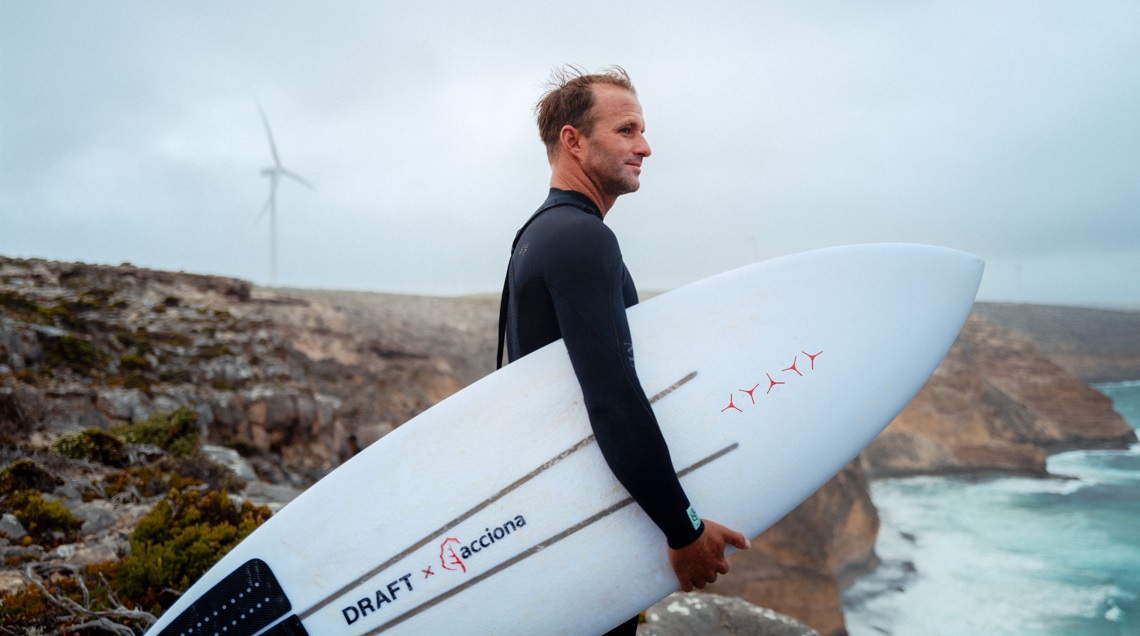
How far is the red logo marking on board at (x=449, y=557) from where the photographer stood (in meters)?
1.65

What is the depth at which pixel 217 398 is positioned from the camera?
A: 9.98 metres

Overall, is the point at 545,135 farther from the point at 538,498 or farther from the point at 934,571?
the point at 934,571

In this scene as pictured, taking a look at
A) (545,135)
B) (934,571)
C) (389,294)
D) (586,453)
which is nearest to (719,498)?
(586,453)

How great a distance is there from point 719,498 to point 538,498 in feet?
1.78

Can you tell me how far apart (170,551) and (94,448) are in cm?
378

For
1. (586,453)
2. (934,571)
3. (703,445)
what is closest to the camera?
(586,453)

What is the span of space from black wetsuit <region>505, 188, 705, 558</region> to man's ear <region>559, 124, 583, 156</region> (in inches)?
13.0

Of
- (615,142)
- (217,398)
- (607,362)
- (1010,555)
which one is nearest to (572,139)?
(615,142)

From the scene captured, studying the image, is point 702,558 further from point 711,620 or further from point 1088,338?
point 1088,338

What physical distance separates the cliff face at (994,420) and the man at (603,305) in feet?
104

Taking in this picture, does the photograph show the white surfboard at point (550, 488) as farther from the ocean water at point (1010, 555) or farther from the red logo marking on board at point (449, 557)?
the ocean water at point (1010, 555)

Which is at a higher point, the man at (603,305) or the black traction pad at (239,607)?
the man at (603,305)

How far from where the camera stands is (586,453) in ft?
5.32

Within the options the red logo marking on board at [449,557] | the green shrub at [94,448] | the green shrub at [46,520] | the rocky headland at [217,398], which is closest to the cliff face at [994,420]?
the rocky headland at [217,398]
